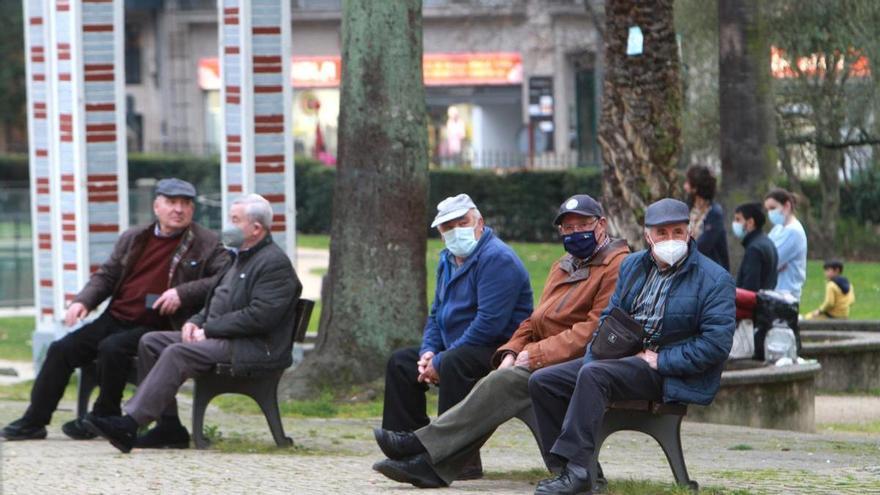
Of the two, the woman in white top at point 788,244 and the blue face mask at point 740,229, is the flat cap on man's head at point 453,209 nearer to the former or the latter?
the blue face mask at point 740,229

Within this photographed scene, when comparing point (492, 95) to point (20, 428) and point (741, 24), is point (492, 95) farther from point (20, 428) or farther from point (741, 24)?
point (20, 428)

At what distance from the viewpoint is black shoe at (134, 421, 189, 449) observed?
11.2m

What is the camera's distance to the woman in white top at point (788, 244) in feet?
46.6

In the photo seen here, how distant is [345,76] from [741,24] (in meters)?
4.41

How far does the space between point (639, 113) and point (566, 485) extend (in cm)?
618

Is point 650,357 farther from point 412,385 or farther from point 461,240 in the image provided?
point 412,385

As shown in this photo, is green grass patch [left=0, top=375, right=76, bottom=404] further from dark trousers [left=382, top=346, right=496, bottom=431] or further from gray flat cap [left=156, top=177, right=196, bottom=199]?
dark trousers [left=382, top=346, right=496, bottom=431]

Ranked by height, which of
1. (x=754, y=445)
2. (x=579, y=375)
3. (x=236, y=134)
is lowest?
(x=754, y=445)

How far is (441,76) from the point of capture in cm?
4788

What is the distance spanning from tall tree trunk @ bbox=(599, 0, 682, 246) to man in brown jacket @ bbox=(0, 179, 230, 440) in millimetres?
3614

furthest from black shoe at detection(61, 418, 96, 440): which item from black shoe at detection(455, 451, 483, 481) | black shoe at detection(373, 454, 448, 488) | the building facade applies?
the building facade

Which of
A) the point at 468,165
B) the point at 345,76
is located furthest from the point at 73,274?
the point at 468,165

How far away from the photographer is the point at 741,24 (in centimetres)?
1658

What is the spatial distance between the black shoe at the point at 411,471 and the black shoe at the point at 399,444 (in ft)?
0.13
